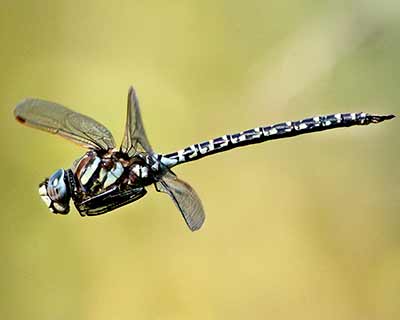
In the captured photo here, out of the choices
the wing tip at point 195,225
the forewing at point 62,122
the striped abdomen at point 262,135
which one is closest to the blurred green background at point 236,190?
the striped abdomen at point 262,135

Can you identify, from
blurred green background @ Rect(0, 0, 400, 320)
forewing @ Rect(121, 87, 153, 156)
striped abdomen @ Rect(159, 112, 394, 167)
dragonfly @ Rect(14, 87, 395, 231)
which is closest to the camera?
forewing @ Rect(121, 87, 153, 156)

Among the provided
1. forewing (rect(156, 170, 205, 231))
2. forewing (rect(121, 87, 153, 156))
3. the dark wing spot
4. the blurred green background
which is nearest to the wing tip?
forewing (rect(156, 170, 205, 231))

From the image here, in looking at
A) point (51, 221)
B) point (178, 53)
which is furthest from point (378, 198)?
point (51, 221)

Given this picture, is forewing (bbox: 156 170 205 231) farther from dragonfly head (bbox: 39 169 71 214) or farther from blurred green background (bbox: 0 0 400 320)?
blurred green background (bbox: 0 0 400 320)

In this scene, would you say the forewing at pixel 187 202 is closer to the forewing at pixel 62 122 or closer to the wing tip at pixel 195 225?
the wing tip at pixel 195 225

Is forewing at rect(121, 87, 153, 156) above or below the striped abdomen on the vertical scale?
above

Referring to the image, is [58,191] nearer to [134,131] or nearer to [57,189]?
[57,189]

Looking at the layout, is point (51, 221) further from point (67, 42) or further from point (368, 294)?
point (368, 294)

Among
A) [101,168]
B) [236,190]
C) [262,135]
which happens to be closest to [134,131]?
[101,168]
